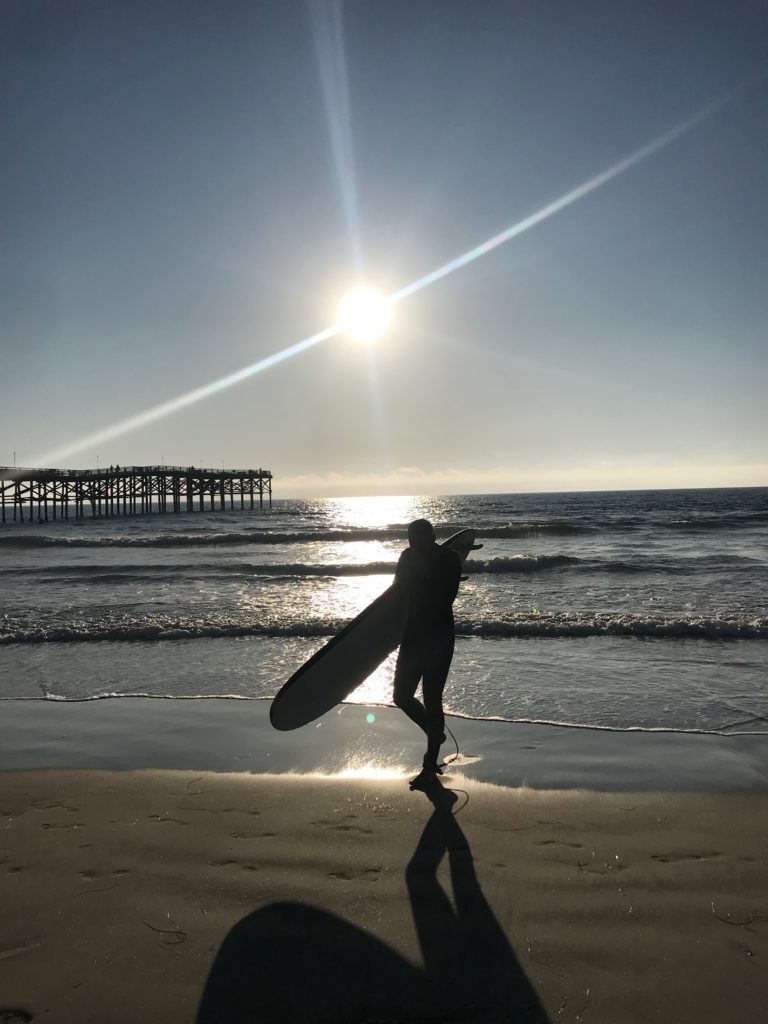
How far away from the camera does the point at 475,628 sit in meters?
10.9

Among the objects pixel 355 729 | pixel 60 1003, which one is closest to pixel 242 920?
pixel 60 1003

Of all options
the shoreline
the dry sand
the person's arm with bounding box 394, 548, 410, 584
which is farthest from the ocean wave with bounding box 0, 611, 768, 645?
the dry sand

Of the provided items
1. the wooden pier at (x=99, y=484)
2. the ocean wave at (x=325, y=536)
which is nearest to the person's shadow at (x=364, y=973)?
the ocean wave at (x=325, y=536)

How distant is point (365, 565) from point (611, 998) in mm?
20996

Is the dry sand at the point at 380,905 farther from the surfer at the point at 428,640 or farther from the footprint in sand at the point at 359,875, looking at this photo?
the surfer at the point at 428,640

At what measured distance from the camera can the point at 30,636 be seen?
417 inches

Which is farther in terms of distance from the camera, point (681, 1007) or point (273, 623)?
point (273, 623)

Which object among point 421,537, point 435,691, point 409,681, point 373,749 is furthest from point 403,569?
point 373,749

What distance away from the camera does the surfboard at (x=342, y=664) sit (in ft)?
16.2

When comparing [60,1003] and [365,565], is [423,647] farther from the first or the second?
[365,565]

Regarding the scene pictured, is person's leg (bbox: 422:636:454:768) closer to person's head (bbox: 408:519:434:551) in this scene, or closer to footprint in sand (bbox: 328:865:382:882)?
person's head (bbox: 408:519:434:551)

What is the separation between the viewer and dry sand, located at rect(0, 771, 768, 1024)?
246 centimetres

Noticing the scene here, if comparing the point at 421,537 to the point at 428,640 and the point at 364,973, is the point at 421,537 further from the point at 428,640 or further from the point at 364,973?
the point at 364,973

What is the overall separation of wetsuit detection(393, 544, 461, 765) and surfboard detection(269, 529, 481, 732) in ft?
1.12
